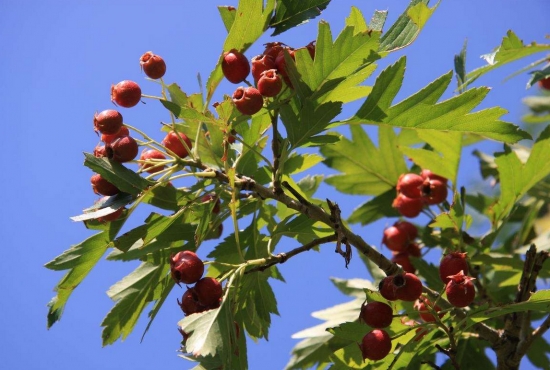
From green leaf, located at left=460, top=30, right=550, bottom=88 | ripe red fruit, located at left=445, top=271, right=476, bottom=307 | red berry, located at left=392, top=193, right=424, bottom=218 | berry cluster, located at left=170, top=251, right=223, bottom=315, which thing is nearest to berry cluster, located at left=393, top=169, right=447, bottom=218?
red berry, located at left=392, top=193, right=424, bottom=218

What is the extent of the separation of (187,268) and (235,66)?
0.42m

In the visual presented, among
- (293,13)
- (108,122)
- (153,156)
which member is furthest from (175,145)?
(293,13)

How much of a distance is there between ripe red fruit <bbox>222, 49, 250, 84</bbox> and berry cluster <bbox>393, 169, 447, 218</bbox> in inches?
34.8

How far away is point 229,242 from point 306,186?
36cm

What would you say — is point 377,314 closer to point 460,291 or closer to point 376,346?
point 376,346

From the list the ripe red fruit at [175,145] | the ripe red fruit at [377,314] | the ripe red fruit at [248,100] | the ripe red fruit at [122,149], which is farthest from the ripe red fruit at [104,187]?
the ripe red fruit at [377,314]

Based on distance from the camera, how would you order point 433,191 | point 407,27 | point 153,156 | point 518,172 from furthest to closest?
point 433,191 → point 518,172 → point 153,156 → point 407,27

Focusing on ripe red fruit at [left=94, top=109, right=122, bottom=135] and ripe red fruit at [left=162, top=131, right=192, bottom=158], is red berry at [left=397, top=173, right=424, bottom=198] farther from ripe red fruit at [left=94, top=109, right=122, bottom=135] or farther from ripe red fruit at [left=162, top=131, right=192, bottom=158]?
ripe red fruit at [left=94, top=109, right=122, bottom=135]

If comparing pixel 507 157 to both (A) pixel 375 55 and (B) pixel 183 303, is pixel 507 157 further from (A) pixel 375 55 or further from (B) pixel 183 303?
(B) pixel 183 303

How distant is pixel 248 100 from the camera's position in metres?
1.45

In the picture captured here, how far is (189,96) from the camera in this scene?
1.47 meters

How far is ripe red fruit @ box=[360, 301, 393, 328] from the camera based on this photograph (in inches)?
60.8

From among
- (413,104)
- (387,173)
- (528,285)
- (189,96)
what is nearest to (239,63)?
(189,96)

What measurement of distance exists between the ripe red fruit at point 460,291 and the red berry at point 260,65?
59 cm
